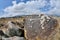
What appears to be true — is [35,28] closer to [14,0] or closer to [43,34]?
[43,34]

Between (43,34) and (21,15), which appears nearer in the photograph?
(43,34)

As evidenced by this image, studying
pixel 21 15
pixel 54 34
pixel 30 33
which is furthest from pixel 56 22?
pixel 21 15

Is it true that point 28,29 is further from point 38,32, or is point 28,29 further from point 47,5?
point 47,5

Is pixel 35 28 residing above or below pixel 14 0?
below

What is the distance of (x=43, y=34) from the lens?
2.58 metres

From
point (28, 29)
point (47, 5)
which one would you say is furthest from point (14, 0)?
point (28, 29)

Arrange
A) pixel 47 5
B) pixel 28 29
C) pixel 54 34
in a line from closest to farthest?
1. pixel 54 34
2. pixel 28 29
3. pixel 47 5

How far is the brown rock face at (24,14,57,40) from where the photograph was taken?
8.40 ft

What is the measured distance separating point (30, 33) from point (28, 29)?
0.34 feet

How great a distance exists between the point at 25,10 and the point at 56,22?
2651 mm

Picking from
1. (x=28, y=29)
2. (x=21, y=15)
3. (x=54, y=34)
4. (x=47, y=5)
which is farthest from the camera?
(x=21, y=15)

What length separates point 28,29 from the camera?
2824mm

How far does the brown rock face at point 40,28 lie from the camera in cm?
256

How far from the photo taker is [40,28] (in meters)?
2.66
